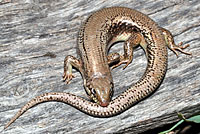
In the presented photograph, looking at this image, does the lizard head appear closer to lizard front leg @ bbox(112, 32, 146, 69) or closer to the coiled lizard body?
the coiled lizard body

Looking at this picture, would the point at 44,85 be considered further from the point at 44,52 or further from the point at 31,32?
the point at 31,32

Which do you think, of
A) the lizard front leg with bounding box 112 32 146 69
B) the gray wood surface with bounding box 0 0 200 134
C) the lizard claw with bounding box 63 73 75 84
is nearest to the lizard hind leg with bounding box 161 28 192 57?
the gray wood surface with bounding box 0 0 200 134

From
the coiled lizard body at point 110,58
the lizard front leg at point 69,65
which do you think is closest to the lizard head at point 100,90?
the coiled lizard body at point 110,58

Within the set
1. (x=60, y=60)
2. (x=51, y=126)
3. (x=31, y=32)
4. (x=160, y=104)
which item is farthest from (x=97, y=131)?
(x=31, y=32)

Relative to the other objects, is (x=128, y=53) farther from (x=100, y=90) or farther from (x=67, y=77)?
(x=67, y=77)

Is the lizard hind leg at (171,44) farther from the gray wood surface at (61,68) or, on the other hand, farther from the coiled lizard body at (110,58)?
the gray wood surface at (61,68)

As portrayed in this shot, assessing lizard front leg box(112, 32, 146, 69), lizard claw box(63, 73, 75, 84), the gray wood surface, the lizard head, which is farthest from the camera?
lizard front leg box(112, 32, 146, 69)

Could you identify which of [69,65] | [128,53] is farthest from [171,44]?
[69,65]
